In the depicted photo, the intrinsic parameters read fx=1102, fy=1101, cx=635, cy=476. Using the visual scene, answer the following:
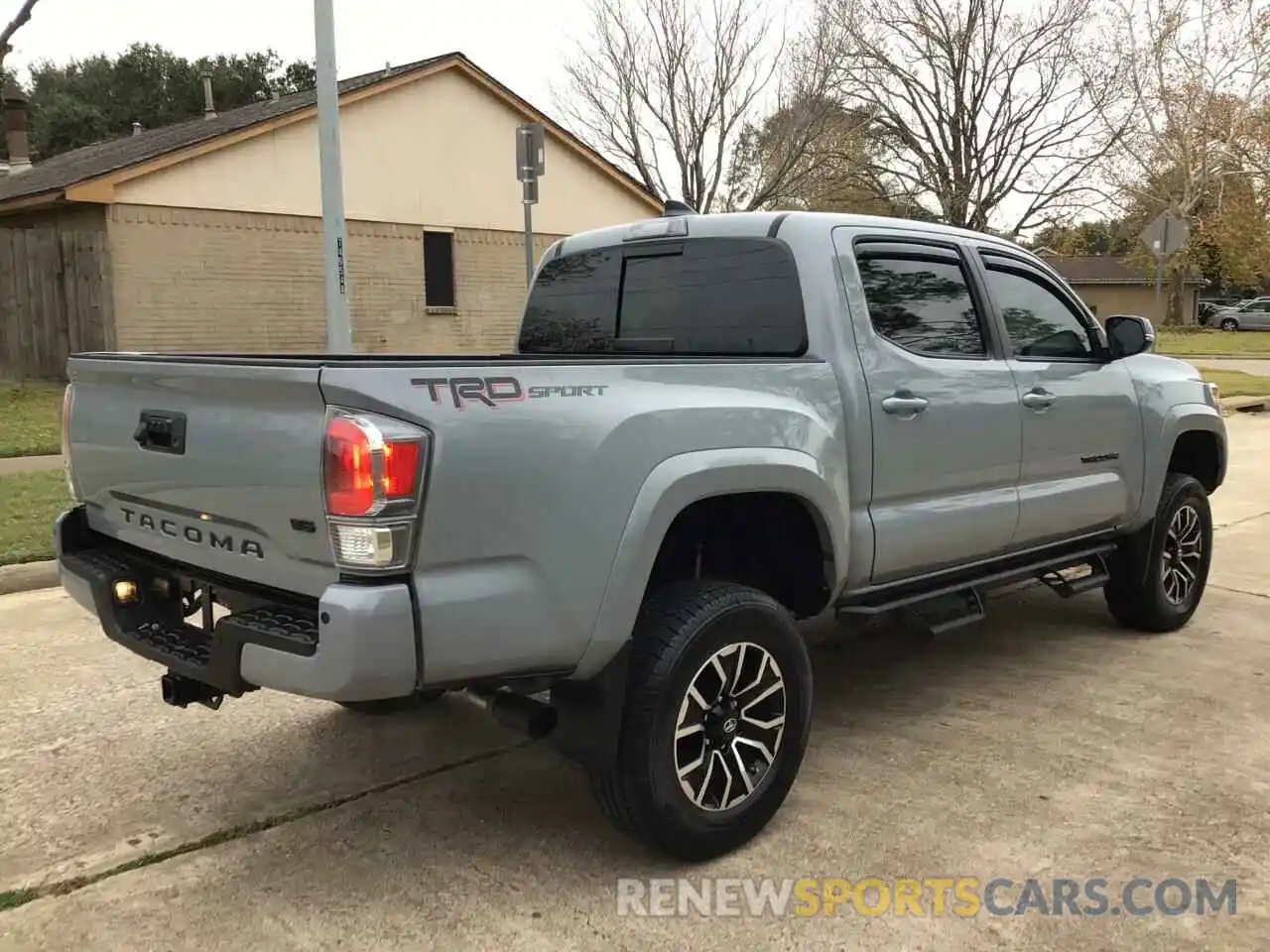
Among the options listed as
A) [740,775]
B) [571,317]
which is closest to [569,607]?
[740,775]

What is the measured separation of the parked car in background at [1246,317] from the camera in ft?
162

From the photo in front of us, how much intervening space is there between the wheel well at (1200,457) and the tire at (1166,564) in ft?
0.54

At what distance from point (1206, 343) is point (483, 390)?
37.4 metres

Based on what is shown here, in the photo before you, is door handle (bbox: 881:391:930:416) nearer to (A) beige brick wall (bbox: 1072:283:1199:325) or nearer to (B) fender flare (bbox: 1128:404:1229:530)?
(B) fender flare (bbox: 1128:404:1229:530)

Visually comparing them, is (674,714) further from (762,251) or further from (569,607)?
(762,251)

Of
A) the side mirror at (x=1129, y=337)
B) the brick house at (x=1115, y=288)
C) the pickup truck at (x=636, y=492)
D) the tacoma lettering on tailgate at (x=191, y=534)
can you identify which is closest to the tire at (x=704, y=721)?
the pickup truck at (x=636, y=492)

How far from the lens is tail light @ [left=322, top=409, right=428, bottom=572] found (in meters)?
2.53

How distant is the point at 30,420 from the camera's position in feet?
38.4

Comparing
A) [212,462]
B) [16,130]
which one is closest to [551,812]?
[212,462]

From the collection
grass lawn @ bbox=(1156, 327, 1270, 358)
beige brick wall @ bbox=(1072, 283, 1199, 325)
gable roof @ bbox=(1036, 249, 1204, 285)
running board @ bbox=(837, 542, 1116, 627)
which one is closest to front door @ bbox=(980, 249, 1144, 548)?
running board @ bbox=(837, 542, 1116, 627)

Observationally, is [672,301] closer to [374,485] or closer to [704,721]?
[704,721]

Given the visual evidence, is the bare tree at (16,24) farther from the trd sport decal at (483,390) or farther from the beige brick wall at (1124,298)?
the beige brick wall at (1124,298)

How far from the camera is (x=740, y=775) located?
3.27m

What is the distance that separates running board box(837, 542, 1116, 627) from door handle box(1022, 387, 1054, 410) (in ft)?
2.11
